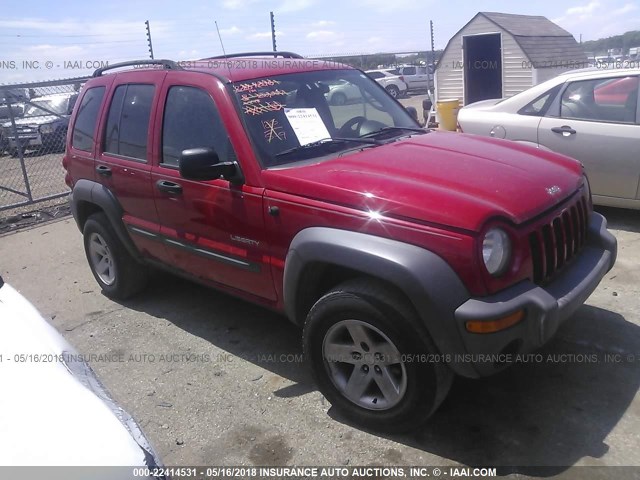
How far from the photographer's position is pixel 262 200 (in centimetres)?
342

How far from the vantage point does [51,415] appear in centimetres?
193

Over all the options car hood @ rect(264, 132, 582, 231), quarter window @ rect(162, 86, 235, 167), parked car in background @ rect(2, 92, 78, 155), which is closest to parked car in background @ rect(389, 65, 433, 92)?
parked car in background @ rect(2, 92, 78, 155)

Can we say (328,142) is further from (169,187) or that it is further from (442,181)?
(169,187)

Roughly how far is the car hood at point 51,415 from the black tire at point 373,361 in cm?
120

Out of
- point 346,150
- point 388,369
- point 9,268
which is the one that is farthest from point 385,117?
point 9,268

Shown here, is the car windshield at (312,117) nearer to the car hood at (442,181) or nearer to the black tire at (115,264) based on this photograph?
the car hood at (442,181)

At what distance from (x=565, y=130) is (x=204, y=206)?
154 inches

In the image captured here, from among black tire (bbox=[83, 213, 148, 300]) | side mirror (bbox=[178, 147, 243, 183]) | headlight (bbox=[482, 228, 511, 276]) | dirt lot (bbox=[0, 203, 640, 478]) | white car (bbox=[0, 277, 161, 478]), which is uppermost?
side mirror (bbox=[178, 147, 243, 183])

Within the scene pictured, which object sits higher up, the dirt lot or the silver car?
the silver car

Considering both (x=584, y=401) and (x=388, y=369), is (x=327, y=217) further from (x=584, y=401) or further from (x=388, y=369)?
(x=584, y=401)

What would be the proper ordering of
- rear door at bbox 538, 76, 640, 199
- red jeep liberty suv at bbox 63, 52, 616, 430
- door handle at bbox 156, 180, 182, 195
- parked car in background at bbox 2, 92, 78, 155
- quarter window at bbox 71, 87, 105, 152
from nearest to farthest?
red jeep liberty suv at bbox 63, 52, 616, 430 → door handle at bbox 156, 180, 182, 195 → quarter window at bbox 71, 87, 105, 152 → rear door at bbox 538, 76, 640, 199 → parked car in background at bbox 2, 92, 78, 155

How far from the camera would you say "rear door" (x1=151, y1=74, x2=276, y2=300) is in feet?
11.7

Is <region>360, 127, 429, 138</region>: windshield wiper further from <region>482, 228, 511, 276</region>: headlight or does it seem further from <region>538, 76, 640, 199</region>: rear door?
<region>538, 76, 640, 199</region>: rear door

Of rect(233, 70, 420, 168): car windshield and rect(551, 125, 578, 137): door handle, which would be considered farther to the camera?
rect(551, 125, 578, 137): door handle
